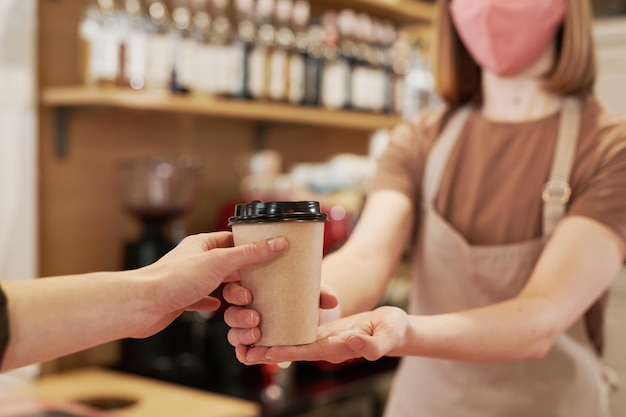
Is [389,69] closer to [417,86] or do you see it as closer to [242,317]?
[417,86]

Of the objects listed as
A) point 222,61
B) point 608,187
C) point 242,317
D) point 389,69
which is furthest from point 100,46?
point 242,317

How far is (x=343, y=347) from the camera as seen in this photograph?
0.84m

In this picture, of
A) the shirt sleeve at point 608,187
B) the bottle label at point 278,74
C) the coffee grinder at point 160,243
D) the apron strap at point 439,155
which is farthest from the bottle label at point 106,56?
the shirt sleeve at point 608,187

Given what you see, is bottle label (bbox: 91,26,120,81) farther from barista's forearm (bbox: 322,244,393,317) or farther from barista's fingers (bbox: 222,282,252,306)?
barista's fingers (bbox: 222,282,252,306)

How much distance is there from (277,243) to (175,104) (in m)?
1.65

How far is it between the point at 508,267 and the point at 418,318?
383 mm

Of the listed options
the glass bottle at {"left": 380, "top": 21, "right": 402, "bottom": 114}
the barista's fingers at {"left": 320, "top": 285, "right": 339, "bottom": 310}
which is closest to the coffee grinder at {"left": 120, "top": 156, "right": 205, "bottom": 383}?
the glass bottle at {"left": 380, "top": 21, "right": 402, "bottom": 114}

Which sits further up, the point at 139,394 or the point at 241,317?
the point at 241,317

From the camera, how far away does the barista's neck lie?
4.43 feet

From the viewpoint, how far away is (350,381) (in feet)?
8.29

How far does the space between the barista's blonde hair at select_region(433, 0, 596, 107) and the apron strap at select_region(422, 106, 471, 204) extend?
5cm

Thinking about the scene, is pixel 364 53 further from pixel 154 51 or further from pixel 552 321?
pixel 552 321

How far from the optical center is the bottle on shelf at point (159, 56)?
2.36 meters

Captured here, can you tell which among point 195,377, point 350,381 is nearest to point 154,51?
point 195,377
